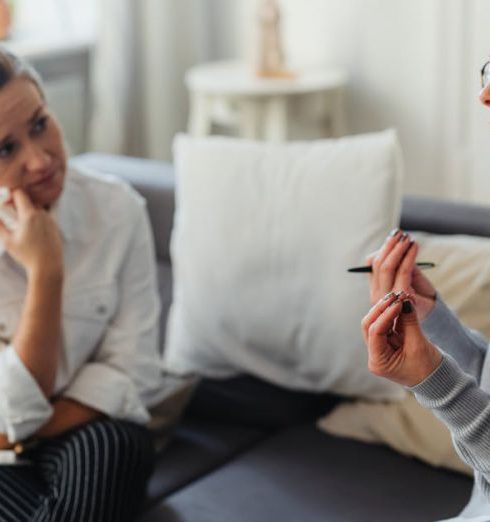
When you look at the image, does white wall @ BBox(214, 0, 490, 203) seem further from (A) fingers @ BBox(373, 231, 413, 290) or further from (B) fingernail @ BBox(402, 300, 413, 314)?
(B) fingernail @ BBox(402, 300, 413, 314)

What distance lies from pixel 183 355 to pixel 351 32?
1.57 m

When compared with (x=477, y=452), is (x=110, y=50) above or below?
above

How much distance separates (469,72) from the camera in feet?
9.58

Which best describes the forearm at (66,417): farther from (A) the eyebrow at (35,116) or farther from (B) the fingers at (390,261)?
(B) the fingers at (390,261)

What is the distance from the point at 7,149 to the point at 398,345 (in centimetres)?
74

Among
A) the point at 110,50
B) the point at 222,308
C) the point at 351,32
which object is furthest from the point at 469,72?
the point at 222,308

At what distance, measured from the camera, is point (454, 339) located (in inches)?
52.2

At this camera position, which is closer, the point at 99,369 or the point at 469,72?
the point at 99,369

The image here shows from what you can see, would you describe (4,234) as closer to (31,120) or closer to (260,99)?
(31,120)

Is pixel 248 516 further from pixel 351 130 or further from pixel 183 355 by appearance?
pixel 351 130

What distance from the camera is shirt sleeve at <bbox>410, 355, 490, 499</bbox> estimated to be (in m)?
1.12

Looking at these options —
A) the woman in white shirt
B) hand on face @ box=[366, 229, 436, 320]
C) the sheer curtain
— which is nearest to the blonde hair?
the woman in white shirt

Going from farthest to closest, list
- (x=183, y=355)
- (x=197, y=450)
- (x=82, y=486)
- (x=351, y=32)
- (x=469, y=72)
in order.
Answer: (x=351, y=32) → (x=469, y=72) → (x=183, y=355) → (x=197, y=450) → (x=82, y=486)

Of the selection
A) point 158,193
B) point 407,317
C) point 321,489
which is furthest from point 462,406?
point 158,193
